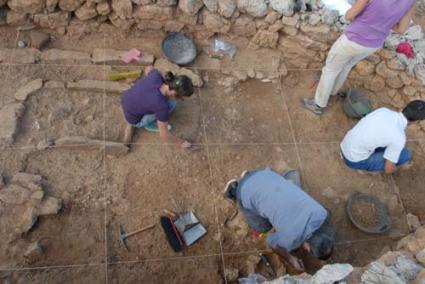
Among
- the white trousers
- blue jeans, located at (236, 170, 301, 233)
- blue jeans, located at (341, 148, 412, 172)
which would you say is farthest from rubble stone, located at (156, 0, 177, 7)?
blue jeans, located at (341, 148, 412, 172)

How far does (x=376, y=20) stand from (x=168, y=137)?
2.67 meters

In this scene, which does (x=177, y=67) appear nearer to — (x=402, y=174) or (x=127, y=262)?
(x=127, y=262)

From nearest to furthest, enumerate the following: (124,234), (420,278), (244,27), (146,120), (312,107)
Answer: (420,278) < (124,234) < (146,120) < (312,107) < (244,27)

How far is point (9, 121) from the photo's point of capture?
4.66 meters

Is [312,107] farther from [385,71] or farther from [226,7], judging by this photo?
[226,7]

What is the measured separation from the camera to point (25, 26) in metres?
5.51

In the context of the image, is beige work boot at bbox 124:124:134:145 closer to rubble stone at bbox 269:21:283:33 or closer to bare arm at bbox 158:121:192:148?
bare arm at bbox 158:121:192:148

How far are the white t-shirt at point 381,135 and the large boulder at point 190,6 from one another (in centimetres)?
271

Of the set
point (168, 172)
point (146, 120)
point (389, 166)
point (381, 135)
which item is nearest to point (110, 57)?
point (146, 120)

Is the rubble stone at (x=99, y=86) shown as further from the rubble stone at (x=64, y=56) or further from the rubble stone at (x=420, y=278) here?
the rubble stone at (x=420, y=278)

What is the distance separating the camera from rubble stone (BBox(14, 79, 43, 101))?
4898 mm

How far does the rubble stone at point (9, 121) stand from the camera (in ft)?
15.0

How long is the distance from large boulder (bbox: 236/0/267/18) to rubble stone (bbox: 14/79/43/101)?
9.42 ft

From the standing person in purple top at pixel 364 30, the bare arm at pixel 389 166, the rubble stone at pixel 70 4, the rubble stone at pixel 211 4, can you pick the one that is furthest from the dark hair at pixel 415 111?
the rubble stone at pixel 70 4
